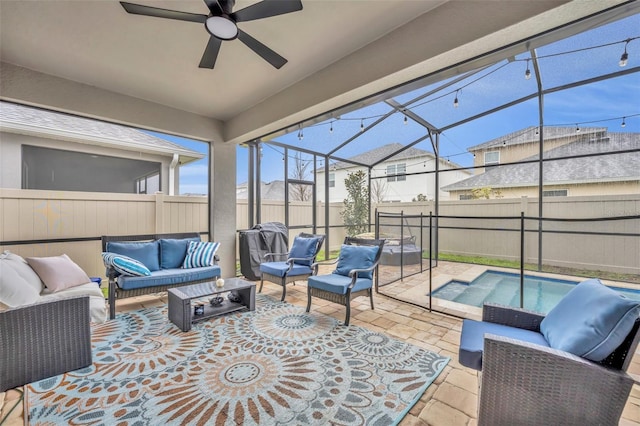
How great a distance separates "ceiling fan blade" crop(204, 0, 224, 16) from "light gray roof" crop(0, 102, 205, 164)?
3.24m

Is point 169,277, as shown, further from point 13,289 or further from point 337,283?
point 337,283

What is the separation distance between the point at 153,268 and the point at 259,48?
10.6 ft

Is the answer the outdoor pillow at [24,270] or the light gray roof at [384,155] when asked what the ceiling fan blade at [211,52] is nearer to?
the outdoor pillow at [24,270]

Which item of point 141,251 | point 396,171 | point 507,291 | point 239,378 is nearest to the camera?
point 239,378

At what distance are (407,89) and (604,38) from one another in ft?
8.38

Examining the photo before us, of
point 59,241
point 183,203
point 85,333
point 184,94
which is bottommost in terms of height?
point 85,333

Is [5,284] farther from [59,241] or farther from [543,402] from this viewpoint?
[543,402]

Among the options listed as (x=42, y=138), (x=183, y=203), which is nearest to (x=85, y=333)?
(x=183, y=203)

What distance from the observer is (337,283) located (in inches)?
130

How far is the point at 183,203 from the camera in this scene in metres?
5.00

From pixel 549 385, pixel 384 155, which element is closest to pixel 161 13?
pixel 549 385

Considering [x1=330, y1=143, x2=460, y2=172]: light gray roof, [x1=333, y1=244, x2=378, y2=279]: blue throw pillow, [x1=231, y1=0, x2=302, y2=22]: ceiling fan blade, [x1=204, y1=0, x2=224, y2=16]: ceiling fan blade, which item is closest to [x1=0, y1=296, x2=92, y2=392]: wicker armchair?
[x1=204, y1=0, x2=224, y2=16]: ceiling fan blade

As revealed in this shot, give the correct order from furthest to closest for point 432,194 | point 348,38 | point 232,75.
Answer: point 432,194, point 232,75, point 348,38

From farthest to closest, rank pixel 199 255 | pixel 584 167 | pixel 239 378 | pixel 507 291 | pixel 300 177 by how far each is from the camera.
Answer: pixel 300 177 < pixel 584 167 < pixel 199 255 < pixel 507 291 < pixel 239 378
